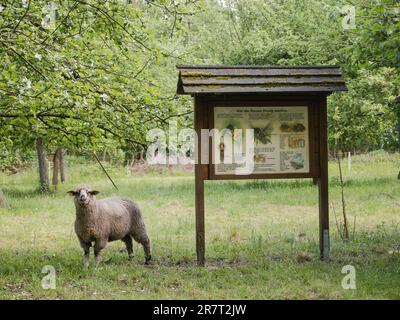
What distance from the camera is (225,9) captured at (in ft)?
93.6

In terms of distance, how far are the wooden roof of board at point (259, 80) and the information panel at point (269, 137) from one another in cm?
49

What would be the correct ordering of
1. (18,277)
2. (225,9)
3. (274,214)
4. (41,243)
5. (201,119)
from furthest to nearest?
(225,9) → (274,214) → (41,243) → (201,119) → (18,277)

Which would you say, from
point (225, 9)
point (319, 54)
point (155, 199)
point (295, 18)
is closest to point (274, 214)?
point (155, 199)

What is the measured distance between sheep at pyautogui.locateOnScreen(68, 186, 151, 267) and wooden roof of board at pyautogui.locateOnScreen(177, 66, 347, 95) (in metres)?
2.34

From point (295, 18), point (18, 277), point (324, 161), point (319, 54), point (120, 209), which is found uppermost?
point (295, 18)

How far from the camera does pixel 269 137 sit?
388 inches

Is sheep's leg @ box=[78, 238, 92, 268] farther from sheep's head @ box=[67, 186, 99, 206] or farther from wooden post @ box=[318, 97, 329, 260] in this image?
wooden post @ box=[318, 97, 329, 260]

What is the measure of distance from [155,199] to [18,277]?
11.5 metres

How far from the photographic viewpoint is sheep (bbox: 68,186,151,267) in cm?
962

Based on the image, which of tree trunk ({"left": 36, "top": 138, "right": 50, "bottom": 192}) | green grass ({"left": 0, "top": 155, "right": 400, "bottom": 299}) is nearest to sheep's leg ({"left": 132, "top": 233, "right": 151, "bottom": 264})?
green grass ({"left": 0, "top": 155, "right": 400, "bottom": 299})

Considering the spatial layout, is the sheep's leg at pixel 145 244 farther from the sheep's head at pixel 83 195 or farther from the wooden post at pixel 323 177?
the wooden post at pixel 323 177

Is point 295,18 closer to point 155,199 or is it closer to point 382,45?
point 155,199

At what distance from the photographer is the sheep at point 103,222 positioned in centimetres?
962

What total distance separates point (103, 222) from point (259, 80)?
3445 mm
